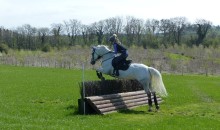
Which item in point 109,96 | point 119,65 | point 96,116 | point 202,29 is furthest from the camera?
point 202,29

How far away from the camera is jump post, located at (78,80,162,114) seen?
629 inches

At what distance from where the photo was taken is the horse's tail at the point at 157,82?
17.7 metres

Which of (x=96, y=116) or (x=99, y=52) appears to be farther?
(x=99, y=52)

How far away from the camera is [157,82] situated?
1778 centimetres

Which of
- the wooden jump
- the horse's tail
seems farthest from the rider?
the horse's tail

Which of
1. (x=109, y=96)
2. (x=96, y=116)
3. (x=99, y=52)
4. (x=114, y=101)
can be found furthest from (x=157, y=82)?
(x=96, y=116)

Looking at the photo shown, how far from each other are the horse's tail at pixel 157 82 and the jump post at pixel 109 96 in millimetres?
1468

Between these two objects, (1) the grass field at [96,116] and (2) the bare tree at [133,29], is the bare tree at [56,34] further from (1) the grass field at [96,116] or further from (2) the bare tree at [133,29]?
(1) the grass field at [96,116]

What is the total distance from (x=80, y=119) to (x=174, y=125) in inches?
138

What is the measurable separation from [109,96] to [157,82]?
7.82 ft

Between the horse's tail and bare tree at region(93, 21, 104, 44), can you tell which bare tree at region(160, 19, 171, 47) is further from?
the horse's tail

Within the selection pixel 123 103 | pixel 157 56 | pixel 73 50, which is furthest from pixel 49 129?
pixel 73 50

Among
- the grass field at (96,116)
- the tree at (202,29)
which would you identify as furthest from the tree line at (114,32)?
the grass field at (96,116)

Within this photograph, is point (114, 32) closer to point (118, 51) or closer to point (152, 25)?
point (152, 25)
